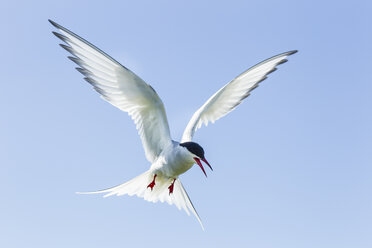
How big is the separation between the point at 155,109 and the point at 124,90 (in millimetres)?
525

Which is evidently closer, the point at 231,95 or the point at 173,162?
the point at 173,162

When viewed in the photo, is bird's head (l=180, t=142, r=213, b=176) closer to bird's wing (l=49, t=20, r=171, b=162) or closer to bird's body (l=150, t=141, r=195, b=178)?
bird's body (l=150, t=141, r=195, b=178)

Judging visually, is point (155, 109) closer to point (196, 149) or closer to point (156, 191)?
point (196, 149)

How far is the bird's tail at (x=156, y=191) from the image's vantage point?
7.77 metres

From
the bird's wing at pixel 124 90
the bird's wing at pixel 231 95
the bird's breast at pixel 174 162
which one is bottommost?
the bird's breast at pixel 174 162

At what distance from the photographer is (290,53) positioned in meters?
7.80

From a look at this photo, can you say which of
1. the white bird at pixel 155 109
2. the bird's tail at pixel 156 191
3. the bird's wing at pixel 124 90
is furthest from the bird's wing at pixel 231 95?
the bird's tail at pixel 156 191

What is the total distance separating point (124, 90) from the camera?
7.07 m

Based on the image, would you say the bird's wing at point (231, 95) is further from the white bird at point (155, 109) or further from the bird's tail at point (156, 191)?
the bird's tail at point (156, 191)

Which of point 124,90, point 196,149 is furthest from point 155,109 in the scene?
point 196,149

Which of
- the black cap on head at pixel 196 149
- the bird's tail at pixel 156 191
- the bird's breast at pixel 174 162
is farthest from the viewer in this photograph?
the bird's tail at pixel 156 191

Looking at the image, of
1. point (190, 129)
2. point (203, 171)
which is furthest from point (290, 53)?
point (203, 171)

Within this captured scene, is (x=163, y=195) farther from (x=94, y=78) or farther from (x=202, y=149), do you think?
(x=94, y=78)

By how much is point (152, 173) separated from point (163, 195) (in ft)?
1.94
